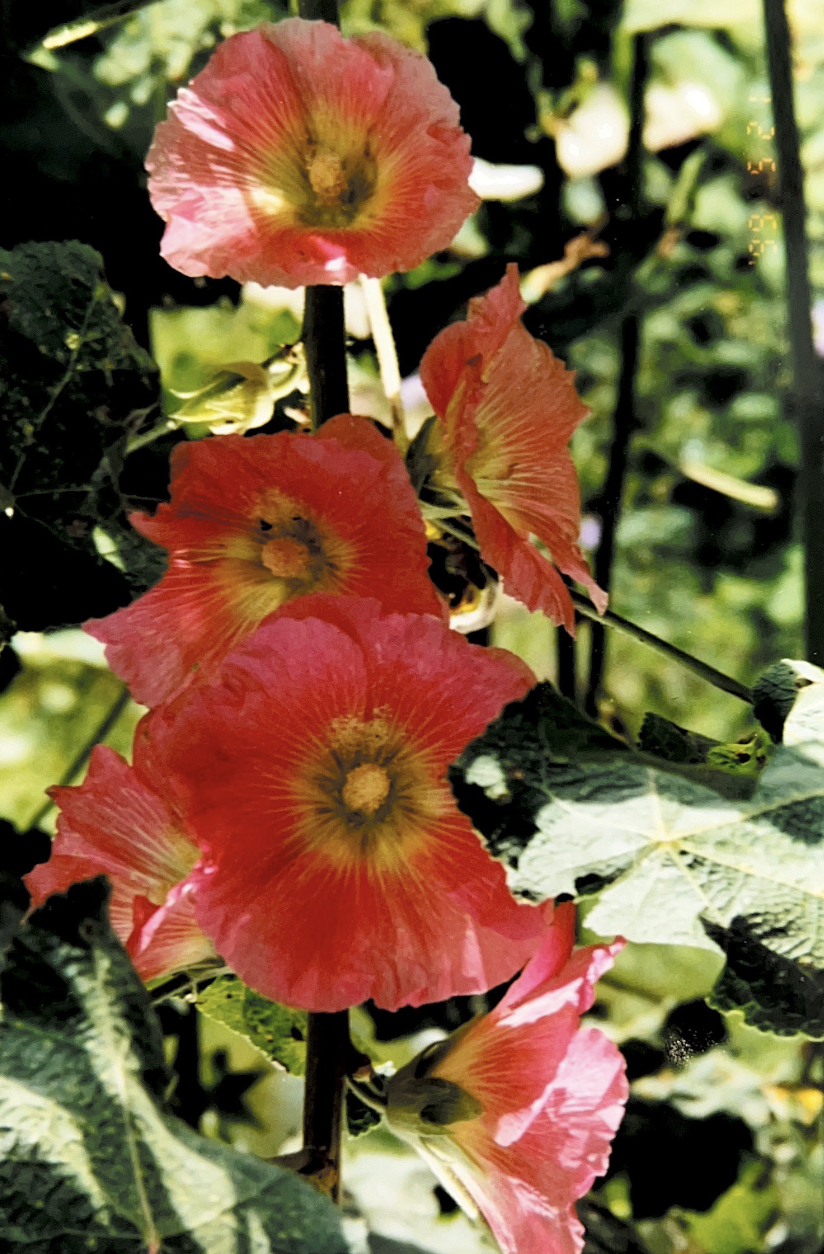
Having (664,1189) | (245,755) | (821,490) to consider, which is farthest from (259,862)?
(664,1189)

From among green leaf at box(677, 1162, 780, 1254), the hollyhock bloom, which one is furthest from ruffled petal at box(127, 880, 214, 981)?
green leaf at box(677, 1162, 780, 1254)

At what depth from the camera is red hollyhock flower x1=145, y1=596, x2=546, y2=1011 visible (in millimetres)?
251

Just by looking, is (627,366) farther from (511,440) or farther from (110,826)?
(110,826)

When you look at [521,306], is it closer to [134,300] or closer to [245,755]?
[245,755]

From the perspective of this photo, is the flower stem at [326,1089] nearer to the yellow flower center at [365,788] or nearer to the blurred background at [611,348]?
the yellow flower center at [365,788]

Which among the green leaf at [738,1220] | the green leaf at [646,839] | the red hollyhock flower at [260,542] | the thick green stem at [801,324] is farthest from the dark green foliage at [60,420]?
the green leaf at [738,1220]

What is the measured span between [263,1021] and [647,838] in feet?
0.49

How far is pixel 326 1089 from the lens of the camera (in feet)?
0.91

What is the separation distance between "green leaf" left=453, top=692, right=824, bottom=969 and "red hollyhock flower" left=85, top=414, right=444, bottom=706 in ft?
0.16

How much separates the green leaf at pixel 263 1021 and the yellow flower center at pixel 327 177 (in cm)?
23

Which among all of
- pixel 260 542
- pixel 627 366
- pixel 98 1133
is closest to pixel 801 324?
pixel 627 366

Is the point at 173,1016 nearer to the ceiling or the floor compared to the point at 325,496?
nearer to the floor

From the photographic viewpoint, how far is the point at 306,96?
319 mm

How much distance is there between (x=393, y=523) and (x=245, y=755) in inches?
2.7
